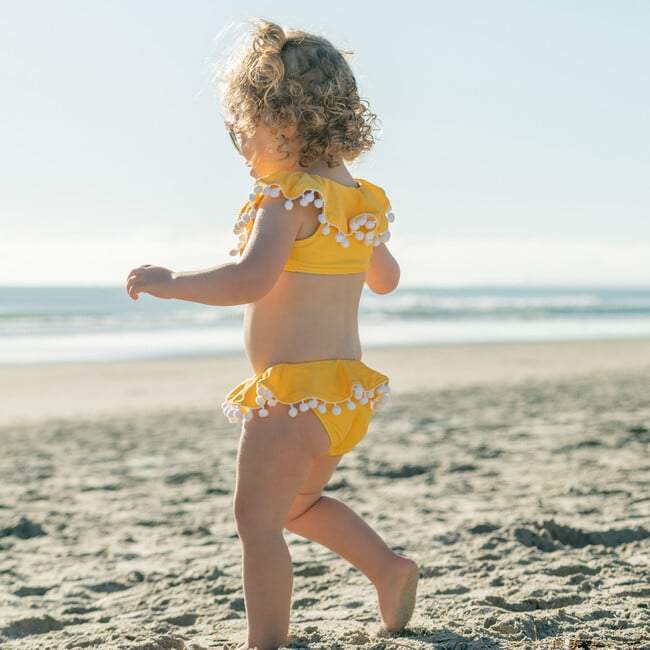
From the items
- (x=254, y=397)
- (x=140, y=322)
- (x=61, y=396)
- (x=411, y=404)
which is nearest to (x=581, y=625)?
(x=254, y=397)

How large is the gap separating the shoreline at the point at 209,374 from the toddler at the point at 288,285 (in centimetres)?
707

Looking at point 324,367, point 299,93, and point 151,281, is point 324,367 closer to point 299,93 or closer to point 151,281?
point 151,281

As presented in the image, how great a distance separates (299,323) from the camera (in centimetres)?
251

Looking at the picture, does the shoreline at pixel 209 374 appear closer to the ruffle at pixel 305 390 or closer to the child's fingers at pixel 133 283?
the ruffle at pixel 305 390

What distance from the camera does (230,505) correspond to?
502 cm

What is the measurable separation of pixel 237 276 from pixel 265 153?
44 centimetres

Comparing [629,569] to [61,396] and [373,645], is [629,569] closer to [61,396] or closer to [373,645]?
[373,645]

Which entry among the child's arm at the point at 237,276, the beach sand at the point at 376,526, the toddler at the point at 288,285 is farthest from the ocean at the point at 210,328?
the child's arm at the point at 237,276

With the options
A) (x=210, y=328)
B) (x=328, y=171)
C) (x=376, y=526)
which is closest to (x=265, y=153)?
(x=328, y=171)

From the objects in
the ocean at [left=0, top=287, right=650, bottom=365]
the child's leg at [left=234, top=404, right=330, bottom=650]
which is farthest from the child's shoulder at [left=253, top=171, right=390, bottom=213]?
the ocean at [left=0, top=287, right=650, bottom=365]

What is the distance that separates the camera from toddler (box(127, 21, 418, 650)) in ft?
7.93

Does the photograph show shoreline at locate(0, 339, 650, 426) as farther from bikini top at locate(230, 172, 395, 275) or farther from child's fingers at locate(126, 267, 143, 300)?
child's fingers at locate(126, 267, 143, 300)

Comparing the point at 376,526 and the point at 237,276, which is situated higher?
the point at 237,276

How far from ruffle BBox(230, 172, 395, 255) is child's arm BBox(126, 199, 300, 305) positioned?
0.24ft
